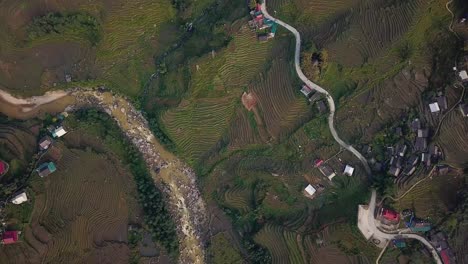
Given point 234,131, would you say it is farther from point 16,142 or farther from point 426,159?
point 16,142

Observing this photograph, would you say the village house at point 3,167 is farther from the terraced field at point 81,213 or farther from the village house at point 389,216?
the village house at point 389,216

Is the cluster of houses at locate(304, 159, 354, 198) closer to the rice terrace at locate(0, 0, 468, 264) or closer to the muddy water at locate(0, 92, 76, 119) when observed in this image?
the rice terrace at locate(0, 0, 468, 264)

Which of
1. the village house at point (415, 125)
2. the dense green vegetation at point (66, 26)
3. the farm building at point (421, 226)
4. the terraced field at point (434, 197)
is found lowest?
the farm building at point (421, 226)

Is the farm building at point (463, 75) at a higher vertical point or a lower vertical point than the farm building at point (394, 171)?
higher

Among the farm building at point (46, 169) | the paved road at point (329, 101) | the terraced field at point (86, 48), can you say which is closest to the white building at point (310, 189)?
the paved road at point (329, 101)

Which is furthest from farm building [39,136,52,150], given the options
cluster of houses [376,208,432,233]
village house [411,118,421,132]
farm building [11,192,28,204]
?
village house [411,118,421,132]

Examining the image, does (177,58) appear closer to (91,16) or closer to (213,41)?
(213,41)
